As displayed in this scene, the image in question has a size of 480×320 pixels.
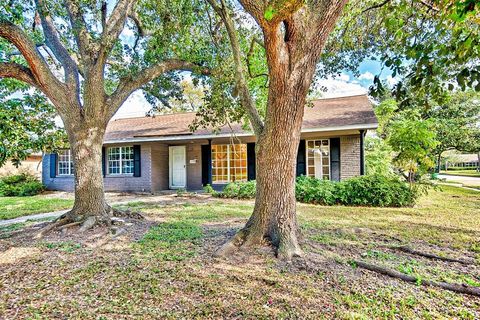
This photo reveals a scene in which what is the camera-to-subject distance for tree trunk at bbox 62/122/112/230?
6043 millimetres

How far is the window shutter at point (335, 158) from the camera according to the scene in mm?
11648

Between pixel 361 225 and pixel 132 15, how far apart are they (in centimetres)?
795

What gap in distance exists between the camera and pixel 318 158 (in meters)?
12.2

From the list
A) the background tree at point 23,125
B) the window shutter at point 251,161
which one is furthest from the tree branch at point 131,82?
the window shutter at point 251,161

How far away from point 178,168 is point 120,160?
301cm

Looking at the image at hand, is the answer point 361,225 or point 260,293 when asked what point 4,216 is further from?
point 361,225

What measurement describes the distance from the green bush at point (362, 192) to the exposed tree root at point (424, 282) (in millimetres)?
5868

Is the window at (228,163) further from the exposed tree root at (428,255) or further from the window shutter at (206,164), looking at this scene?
the exposed tree root at (428,255)

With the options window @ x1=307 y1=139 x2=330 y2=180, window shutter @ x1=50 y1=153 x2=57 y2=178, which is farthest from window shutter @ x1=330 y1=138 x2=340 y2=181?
window shutter @ x1=50 y1=153 x2=57 y2=178

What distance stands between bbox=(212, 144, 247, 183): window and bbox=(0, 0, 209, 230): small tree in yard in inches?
275

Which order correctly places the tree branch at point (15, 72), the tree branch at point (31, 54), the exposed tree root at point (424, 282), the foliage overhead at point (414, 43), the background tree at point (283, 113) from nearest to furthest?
the foliage overhead at point (414, 43), the exposed tree root at point (424, 282), the background tree at point (283, 113), the tree branch at point (31, 54), the tree branch at point (15, 72)

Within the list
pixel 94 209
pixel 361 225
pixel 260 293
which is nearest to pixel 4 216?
pixel 94 209

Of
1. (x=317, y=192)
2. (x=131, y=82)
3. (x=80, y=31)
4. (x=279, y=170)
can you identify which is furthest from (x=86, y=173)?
(x=317, y=192)

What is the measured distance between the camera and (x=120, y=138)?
45.3ft
